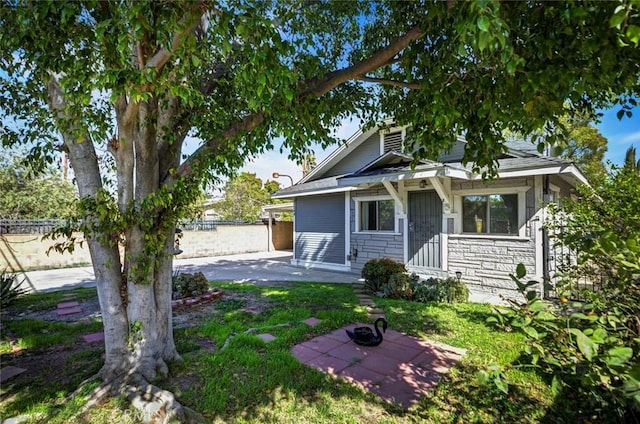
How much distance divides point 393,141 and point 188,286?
7.32m

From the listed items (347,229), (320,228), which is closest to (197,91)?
(347,229)

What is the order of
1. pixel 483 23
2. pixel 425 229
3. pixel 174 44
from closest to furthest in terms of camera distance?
pixel 483 23
pixel 174 44
pixel 425 229

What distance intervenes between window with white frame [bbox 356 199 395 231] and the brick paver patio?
5335 mm

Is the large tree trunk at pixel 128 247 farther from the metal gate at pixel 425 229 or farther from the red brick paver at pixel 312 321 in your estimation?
the metal gate at pixel 425 229

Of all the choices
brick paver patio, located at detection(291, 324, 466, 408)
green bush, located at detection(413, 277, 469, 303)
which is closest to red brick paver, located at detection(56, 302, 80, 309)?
brick paver patio, located at detection(291, 324, 466, 408)

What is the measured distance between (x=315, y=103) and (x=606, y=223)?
286cm

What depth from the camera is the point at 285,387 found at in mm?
3191

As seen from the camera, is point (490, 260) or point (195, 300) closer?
point (195, 300)

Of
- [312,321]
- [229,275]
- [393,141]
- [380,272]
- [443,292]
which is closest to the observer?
[312,321]

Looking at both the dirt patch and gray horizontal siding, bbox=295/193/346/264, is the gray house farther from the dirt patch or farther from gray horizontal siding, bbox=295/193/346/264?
the dirt patch

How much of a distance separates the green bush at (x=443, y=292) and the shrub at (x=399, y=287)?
146mm

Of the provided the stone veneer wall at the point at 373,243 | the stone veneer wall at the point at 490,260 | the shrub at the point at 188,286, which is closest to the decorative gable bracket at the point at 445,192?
the stone veneer wall at the point at 490,260

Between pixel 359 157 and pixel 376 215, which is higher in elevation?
pixel 359 157

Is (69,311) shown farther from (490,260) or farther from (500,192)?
(500,192)
